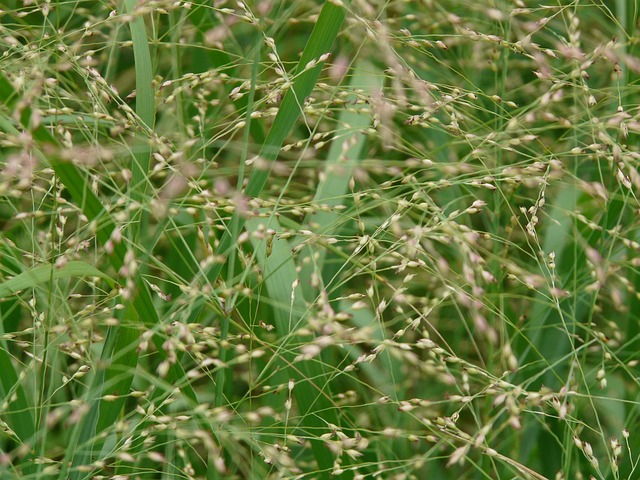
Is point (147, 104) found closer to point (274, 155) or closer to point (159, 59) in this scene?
point (274, 155)

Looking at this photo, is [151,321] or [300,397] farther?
[300,397]

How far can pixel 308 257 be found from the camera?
135 centimetres

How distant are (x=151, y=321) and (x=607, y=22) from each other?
1.77 m

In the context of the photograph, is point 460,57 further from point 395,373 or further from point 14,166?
point 14,166

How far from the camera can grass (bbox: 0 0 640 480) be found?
1317mm

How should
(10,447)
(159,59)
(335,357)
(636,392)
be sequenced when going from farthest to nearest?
(159,59) < (335,357) < (636,392) < (10,447)

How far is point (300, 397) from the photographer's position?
5.30ft

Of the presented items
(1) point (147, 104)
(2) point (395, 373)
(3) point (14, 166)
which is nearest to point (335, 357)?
(2) point (395, 373)

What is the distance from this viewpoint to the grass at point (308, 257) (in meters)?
1.32

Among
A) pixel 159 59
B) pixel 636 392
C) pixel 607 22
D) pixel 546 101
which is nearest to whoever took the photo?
pixel 546 101

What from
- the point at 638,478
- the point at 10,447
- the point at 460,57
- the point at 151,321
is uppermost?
the point at 460,57

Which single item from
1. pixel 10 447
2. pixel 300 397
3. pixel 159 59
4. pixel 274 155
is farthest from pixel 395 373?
pixel 159 59

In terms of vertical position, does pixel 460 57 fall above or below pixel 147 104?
below

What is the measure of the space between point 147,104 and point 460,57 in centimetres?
95
